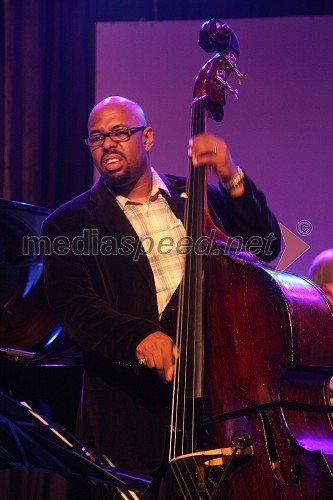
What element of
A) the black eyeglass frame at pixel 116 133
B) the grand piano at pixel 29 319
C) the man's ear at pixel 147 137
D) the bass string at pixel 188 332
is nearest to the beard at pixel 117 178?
the black eyeglass frame at pixel 116 133

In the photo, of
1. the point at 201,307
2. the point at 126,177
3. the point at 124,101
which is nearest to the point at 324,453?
the point at 201,307

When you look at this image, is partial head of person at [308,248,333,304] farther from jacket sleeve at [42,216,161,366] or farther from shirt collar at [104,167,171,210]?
jacket sleeve at [42,216,161,366]

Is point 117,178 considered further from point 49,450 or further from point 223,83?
point 49,450

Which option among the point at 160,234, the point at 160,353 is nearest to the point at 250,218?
the point at 160,234

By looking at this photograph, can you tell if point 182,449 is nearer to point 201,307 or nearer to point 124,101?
point 201,307

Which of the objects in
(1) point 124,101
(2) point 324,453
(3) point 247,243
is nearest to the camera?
(2) point 324,453

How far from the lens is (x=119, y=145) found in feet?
8.31

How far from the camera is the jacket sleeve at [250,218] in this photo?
2316 mm

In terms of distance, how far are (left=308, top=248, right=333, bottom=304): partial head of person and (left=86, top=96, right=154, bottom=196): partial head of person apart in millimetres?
809

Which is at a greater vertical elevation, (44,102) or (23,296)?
(44,102)

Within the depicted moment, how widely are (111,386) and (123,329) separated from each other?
0.30 m

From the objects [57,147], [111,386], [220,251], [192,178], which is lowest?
[111,386]

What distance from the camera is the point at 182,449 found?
5.86 ft

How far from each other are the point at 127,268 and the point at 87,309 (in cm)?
25
